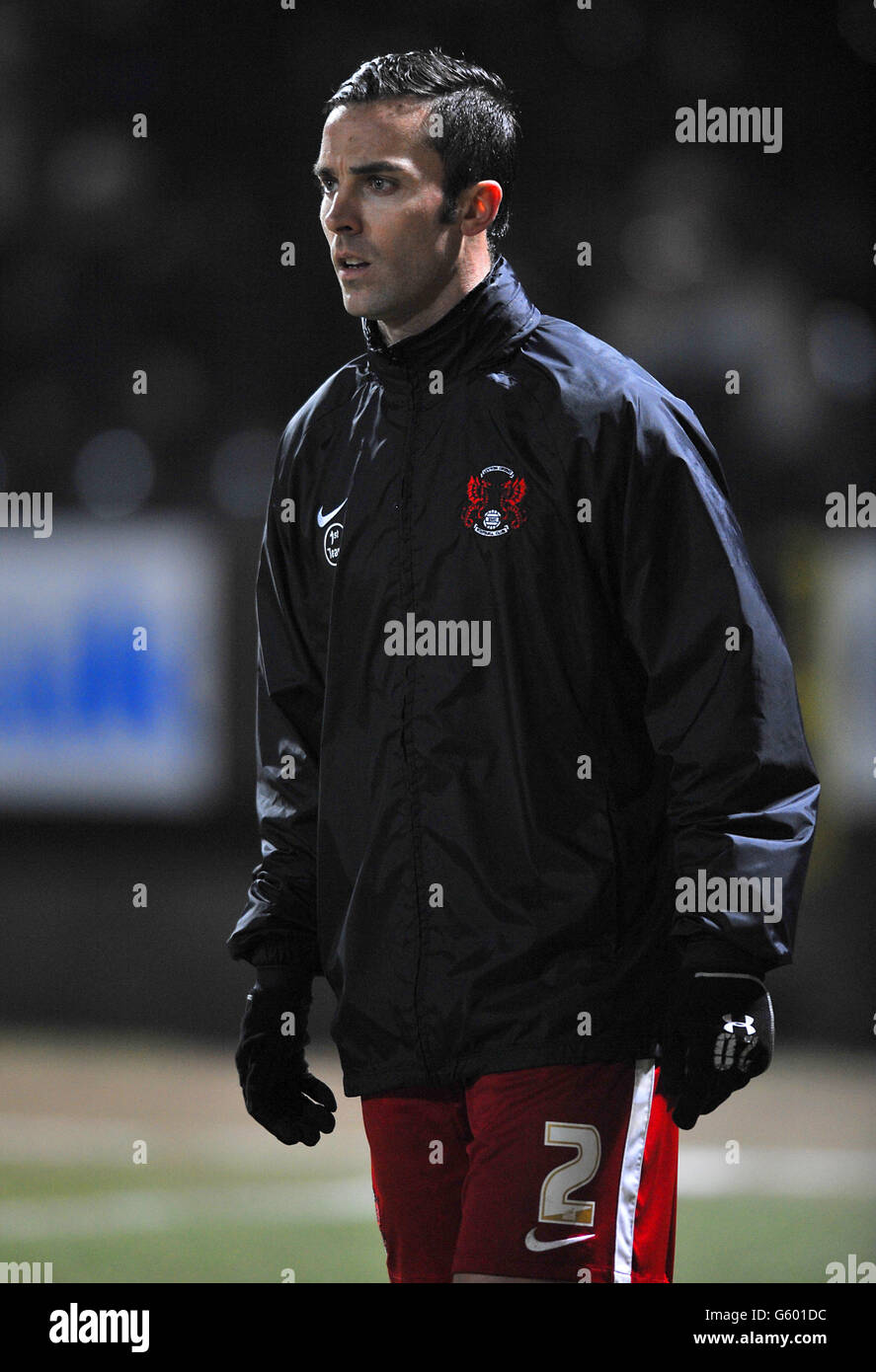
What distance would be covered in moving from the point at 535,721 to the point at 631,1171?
18.6 inches

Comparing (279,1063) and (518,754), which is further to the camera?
(279,1063)

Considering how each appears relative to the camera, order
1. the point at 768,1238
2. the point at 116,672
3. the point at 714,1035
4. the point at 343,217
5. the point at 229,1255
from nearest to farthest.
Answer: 1. the point at 714,1035
2. the point at 343,217
3. the point at 229,1255
4. the point at 768,1238
5. the point at 116,672

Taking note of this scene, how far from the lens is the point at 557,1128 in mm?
1745

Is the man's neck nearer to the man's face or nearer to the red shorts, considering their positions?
the man's face

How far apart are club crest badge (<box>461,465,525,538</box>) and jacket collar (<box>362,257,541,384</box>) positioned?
5.7 inches

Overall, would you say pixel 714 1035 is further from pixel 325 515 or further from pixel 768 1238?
pixel 768 1238

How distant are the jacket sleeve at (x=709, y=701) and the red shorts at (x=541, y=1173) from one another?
0.18 metres

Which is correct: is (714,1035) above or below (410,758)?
below

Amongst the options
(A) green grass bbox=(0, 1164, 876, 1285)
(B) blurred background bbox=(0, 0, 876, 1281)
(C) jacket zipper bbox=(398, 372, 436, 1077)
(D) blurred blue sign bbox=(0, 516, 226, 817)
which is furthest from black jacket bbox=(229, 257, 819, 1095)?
(D) blurred blue sign bbox=(0, 516, 226, 817)

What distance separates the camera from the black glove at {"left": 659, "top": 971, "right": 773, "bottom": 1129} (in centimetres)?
168

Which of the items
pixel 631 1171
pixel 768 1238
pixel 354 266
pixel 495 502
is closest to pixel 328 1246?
pixel 768 1238

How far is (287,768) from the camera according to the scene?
6.81 feet

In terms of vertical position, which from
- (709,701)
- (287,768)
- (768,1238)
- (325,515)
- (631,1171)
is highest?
(325,515)

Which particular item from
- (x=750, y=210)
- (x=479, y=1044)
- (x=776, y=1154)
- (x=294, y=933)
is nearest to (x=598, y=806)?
(x=479, y=1044)
